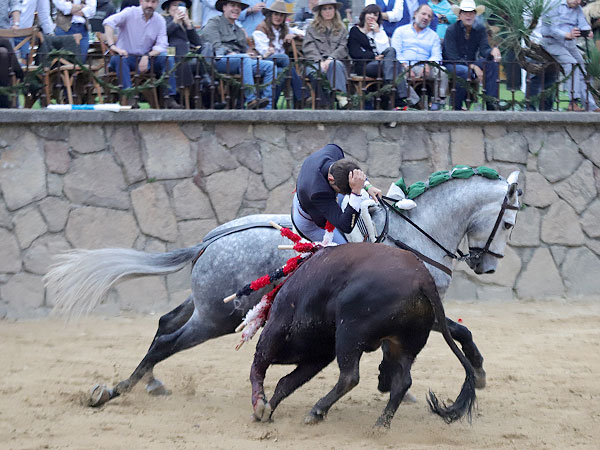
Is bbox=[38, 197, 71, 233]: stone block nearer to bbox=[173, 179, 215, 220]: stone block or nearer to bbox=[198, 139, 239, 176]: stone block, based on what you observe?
bbox=[173, 179, 215, 220]: stone block

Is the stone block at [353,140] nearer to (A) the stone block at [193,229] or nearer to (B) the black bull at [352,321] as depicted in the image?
(A) the stone block at [193,229]

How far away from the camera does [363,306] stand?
15.6ft

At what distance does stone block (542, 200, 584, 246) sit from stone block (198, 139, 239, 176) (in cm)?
324

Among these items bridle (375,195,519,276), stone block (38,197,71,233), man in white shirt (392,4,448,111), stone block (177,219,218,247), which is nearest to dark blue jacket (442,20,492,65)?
man in white shirt (392,4,448,111)

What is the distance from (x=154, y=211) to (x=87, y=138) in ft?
2.95

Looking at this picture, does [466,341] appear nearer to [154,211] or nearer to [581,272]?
[154,211]

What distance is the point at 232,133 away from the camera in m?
8.47

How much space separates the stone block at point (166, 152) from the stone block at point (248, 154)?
44 cm

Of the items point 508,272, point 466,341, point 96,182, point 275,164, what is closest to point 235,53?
point 275,164

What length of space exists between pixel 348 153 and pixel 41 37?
129 inches

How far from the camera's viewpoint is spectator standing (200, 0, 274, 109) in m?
8.66

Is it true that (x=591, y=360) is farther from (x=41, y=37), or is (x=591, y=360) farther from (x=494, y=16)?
(x=41, y=37)

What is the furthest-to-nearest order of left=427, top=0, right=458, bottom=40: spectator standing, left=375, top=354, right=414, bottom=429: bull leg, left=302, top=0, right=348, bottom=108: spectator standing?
left=427, top=0, right=458, bottom=40: spectator standing < left=302, top=0, right=348, bottom=108: spectator standing < left=375, top=354, right=414, bottom=429: bull leg

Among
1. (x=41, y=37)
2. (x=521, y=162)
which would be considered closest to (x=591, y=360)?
(x=521, y=162)
